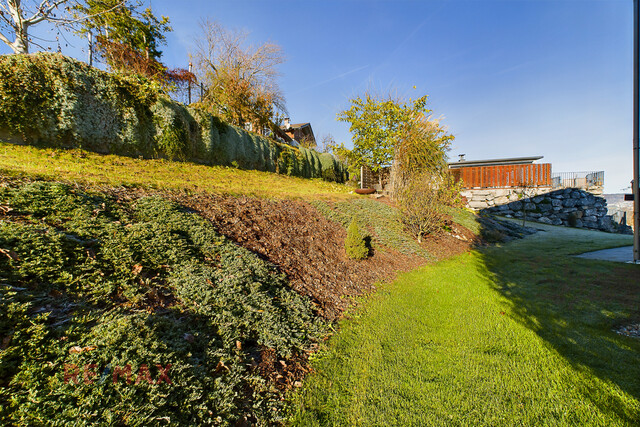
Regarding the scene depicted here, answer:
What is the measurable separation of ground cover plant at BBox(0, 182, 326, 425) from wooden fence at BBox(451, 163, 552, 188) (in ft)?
65.0

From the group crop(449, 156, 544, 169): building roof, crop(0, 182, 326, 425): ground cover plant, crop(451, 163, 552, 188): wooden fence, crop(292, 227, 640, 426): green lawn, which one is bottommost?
crop(292, 227, 640, 426): green lawn

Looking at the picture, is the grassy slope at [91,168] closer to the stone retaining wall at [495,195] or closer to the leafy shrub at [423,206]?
the leafy shrub at [423,206]

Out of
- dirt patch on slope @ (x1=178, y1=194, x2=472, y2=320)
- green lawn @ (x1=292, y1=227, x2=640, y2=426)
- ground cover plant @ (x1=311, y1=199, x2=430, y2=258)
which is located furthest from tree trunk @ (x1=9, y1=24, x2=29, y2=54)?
green lawn @ (x1=292, y1=227, x2=640, y2=426)

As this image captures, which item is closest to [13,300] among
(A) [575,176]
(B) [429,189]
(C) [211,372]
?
(C) [211,372]

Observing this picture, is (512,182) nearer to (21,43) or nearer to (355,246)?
(355,246)

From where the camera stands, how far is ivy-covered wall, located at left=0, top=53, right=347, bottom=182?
6.33 m

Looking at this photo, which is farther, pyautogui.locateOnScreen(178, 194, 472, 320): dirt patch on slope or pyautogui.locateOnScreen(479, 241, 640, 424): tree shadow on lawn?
pyautogui.locateOnScreen(178, 194, 472, 320): dirt patch on slope

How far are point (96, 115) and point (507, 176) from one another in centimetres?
2460

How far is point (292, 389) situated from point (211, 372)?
0.74 metres

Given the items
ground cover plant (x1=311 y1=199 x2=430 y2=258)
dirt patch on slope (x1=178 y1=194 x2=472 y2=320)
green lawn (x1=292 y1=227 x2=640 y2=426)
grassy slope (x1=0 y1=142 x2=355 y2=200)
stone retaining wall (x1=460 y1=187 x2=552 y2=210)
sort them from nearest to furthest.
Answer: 1. green lawn (x1=292 y1=227 x2=640 y2=426)
2. dirt patch on slope (x1=178 y1=194 x2=472 y2=320)
3. grassy slope (x1=0 y1=142 x2=355 y2=200)
4. ground cover plant (x1=311 y1=199 x2=430 y2=258)
5. stone retaining wall (x1=460 y1=187 x2=552 y2=210)

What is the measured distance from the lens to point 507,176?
1902cm

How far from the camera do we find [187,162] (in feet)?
34.2

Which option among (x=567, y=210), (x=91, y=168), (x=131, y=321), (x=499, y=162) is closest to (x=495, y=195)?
(x=567, y=210)

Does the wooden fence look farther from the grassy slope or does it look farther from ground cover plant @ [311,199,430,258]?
the grassy slope
